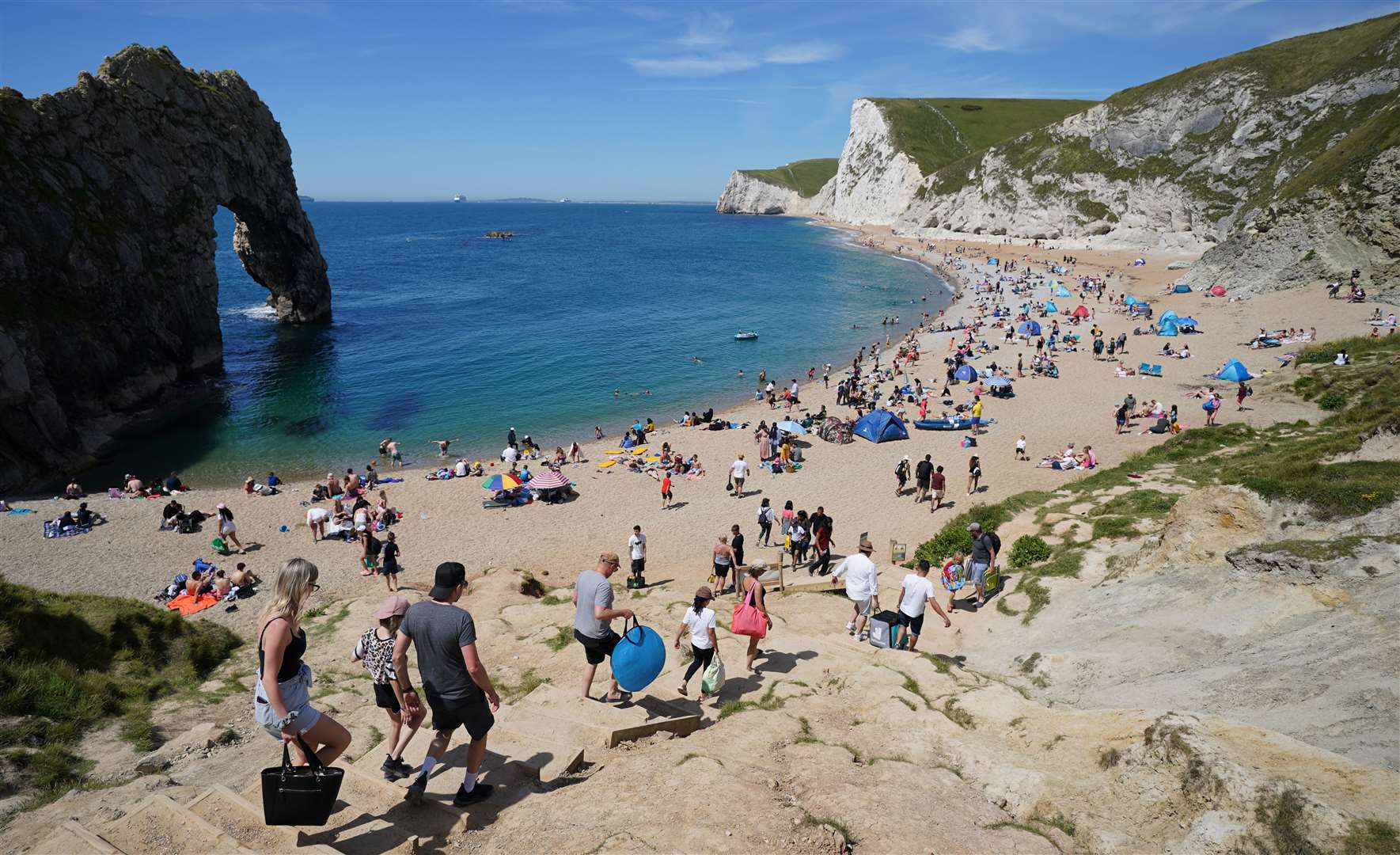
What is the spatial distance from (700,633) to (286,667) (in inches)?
174

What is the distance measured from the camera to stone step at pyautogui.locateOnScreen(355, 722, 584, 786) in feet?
21.0

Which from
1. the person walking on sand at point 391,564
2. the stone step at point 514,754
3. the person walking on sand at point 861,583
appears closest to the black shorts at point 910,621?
the person walking on sand at point 861,583

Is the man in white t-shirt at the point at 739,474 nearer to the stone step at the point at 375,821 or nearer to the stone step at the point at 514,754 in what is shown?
the stone step at the point at 514,754

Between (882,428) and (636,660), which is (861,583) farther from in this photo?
(882,428)

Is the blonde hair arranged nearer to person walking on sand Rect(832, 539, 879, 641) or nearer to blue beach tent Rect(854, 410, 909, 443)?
person walking on sand Rect(832, 539, 879, 641)

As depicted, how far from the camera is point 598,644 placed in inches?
294

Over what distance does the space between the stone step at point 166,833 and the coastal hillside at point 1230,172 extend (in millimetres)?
61100

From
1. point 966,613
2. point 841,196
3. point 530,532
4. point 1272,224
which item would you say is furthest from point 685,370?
point 841,196

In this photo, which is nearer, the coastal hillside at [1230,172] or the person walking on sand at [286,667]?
the person walking on sand at [286,667]

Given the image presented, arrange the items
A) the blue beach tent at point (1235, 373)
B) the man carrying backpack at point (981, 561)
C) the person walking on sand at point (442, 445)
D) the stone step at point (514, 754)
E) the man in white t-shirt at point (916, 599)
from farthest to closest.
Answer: the person walking on sand at point (442, 445), the blue beach tent at point (1235, 373), the man carrying backpack at point (981, 561), the man in white t-shirt at point (916, 599), the stone step at point (514, 754)

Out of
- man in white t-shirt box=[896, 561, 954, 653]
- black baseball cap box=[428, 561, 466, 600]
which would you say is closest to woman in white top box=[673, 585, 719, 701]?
black baseball cap box=[428, 561, 466, 600]

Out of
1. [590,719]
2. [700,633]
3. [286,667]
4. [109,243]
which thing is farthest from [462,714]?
[109,243]

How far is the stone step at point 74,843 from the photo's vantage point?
15.3 ft

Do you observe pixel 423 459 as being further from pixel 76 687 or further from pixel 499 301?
pixel 499 301
